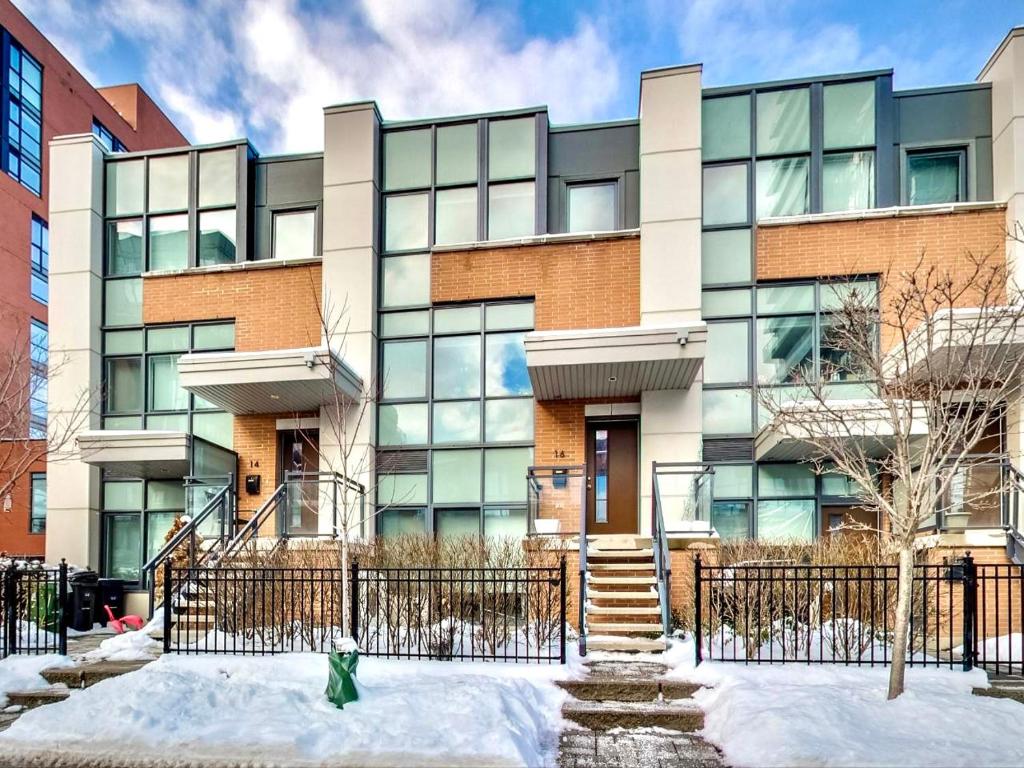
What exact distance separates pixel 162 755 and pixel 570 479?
6915 millimetres

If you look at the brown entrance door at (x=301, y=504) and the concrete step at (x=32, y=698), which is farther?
the brown entrance door at (x=301, y=504)

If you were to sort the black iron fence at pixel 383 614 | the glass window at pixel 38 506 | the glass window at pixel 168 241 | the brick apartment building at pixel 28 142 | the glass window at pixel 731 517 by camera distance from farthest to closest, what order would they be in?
the brick apartment building at pixel 28 142 → the glass window at pixel 38 506 → the glass window at pixel 168 241 → the glass window at pixel 731 517 → the black iron fence at pixel 383 614

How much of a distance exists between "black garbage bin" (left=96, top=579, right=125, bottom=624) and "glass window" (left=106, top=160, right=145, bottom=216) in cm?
808

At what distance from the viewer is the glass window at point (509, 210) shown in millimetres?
13422

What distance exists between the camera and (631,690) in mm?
7051

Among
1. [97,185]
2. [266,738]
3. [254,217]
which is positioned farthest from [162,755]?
[97,185]

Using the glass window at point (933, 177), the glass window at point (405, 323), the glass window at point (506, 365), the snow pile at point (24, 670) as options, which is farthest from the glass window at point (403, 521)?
the glass window at point (933, 177)

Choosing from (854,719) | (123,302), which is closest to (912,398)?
(854,719)

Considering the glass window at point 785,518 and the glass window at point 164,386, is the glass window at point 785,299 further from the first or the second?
the glass window at point 164,386

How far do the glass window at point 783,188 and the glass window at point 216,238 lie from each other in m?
11.1

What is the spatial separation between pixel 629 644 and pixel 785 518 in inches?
200

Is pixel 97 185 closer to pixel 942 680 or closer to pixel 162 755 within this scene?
pixel 162 755

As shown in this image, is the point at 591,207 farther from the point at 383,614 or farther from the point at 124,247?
the point at 124,247

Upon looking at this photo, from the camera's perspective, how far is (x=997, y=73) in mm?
11961
